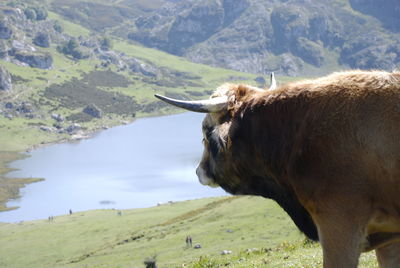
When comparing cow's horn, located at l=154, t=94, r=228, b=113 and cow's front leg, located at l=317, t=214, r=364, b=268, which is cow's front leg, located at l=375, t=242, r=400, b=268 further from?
cow's horn, located at l=154, t=94, r=228, b=113

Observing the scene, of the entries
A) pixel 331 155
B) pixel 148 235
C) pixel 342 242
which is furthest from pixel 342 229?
pixel 148 235

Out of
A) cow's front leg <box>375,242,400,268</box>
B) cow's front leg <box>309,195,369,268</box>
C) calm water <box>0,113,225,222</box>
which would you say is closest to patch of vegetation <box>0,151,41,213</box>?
calm water <box>0,113,225,222</box>

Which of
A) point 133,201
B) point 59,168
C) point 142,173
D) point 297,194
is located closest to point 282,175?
point 297,194

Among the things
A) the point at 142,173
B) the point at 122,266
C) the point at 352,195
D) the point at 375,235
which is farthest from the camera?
the point at 142,173

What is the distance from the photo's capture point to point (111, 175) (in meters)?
131

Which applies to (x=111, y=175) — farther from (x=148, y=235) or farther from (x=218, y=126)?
(x=218, y=126)

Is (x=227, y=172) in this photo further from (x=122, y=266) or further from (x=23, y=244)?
(x=23, y=244)

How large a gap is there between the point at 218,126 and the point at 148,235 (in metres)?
49.0

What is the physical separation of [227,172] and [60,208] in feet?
334

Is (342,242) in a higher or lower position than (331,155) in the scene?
lower

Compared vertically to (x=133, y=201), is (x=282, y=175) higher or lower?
lower

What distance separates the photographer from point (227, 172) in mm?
7066

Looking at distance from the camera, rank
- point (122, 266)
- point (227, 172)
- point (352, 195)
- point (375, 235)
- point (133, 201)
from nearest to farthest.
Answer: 1. point (352, 195)
2. point (375, 235)
3. point (227, 172)
4. point (122, 266)
5. point (133, 201)

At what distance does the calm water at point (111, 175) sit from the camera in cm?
10425
